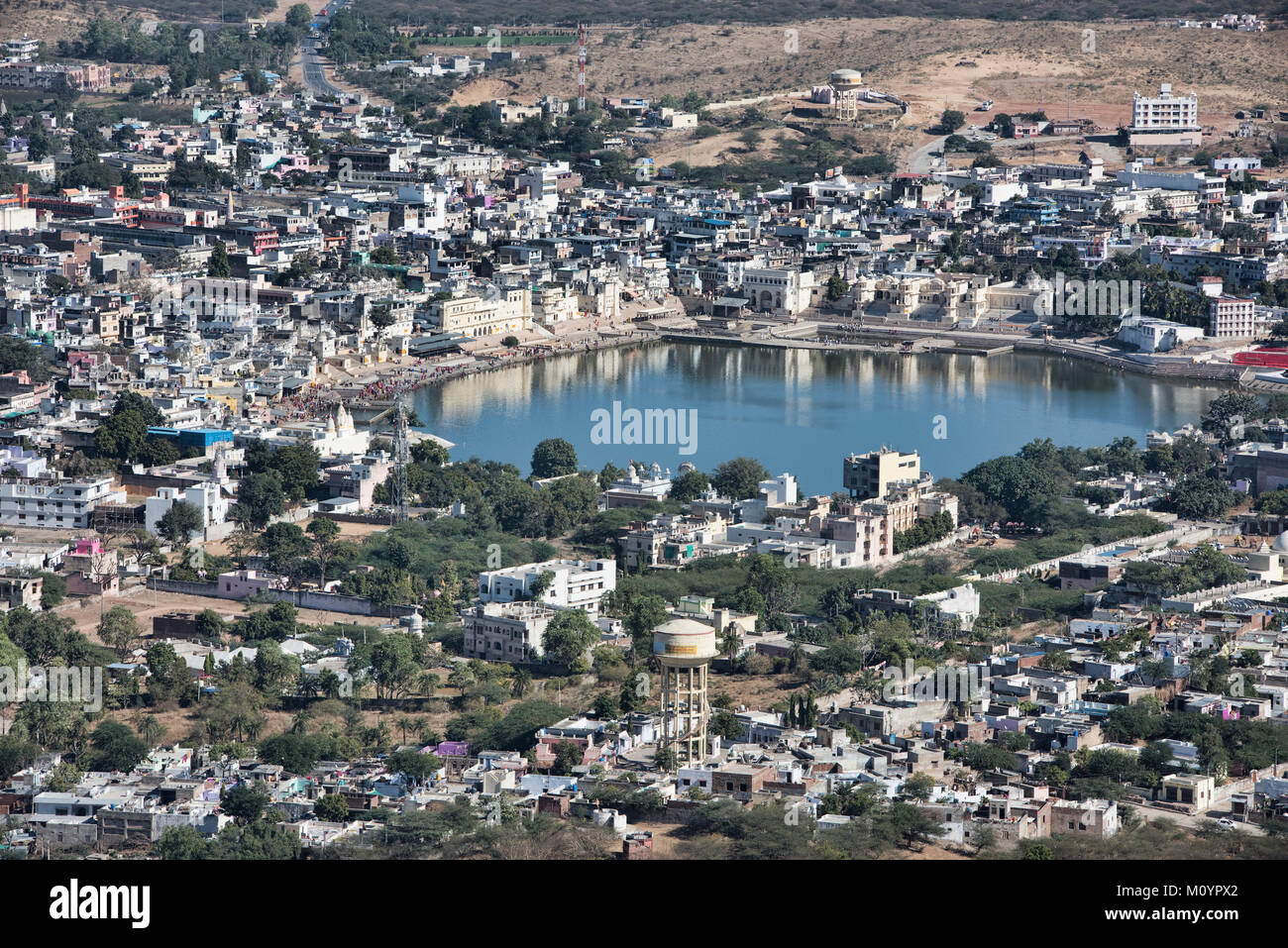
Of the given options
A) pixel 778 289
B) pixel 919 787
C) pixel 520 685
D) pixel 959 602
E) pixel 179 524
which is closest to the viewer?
pixel 919 787

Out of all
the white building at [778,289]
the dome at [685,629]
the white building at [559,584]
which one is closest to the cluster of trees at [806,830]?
the dome at [685,629]

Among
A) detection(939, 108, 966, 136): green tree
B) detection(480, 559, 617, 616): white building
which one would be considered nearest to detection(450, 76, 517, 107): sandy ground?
detection(939, 108, 966, 136): green tree

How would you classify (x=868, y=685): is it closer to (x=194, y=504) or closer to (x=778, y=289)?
(x=194, y=504)

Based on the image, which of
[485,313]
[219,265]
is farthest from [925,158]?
[219,265]

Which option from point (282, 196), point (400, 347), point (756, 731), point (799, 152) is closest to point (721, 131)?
point (799, 152)

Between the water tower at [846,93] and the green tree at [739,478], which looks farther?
the water tower at [846,93]

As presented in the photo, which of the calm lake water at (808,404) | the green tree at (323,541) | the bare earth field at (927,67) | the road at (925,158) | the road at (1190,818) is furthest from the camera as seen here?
the bare earth field at (927,67)

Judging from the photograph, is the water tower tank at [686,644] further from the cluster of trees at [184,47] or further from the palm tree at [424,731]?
the cluster of trees at [184,47]
